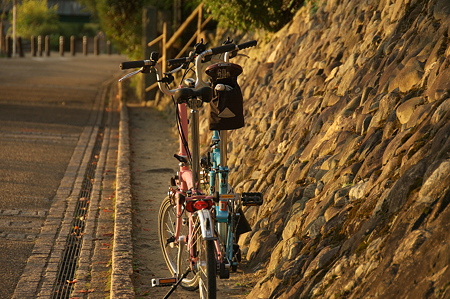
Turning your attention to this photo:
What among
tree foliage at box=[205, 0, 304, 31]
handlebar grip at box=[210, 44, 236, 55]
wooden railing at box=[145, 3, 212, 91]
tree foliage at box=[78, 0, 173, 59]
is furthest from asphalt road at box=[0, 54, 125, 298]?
tree foliage at box=[205, 0, 304, 31]

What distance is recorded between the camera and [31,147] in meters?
11.8

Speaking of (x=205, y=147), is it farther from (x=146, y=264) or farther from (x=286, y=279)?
(x=286, y=279)

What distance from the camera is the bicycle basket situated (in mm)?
5332

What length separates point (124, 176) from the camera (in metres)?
9.45

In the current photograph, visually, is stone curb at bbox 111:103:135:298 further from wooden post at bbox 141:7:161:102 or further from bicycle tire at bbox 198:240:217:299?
wooden post at bbox 141:7:161:102

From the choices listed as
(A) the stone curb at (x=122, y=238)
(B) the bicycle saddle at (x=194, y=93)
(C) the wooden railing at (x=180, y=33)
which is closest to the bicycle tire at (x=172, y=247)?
(A) the stone curb at (x=122, y=238)

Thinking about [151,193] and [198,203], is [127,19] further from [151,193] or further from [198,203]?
[198,203]

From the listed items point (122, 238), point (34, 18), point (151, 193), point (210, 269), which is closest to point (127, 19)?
point (151, 193)

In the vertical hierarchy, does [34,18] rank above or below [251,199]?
above

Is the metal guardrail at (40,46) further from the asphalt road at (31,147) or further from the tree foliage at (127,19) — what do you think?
the tree foliage at (127,19)

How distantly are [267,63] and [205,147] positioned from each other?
5.21 ft

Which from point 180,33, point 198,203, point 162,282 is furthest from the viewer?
point 180,33

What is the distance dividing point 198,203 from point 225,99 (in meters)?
0.92

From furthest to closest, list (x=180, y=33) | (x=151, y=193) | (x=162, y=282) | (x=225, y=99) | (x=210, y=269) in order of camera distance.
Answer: (x=180, y=33) → (x=151, y=193) → (x=225, y=99) → (x=162, y=282) → (x=210, y=269)
